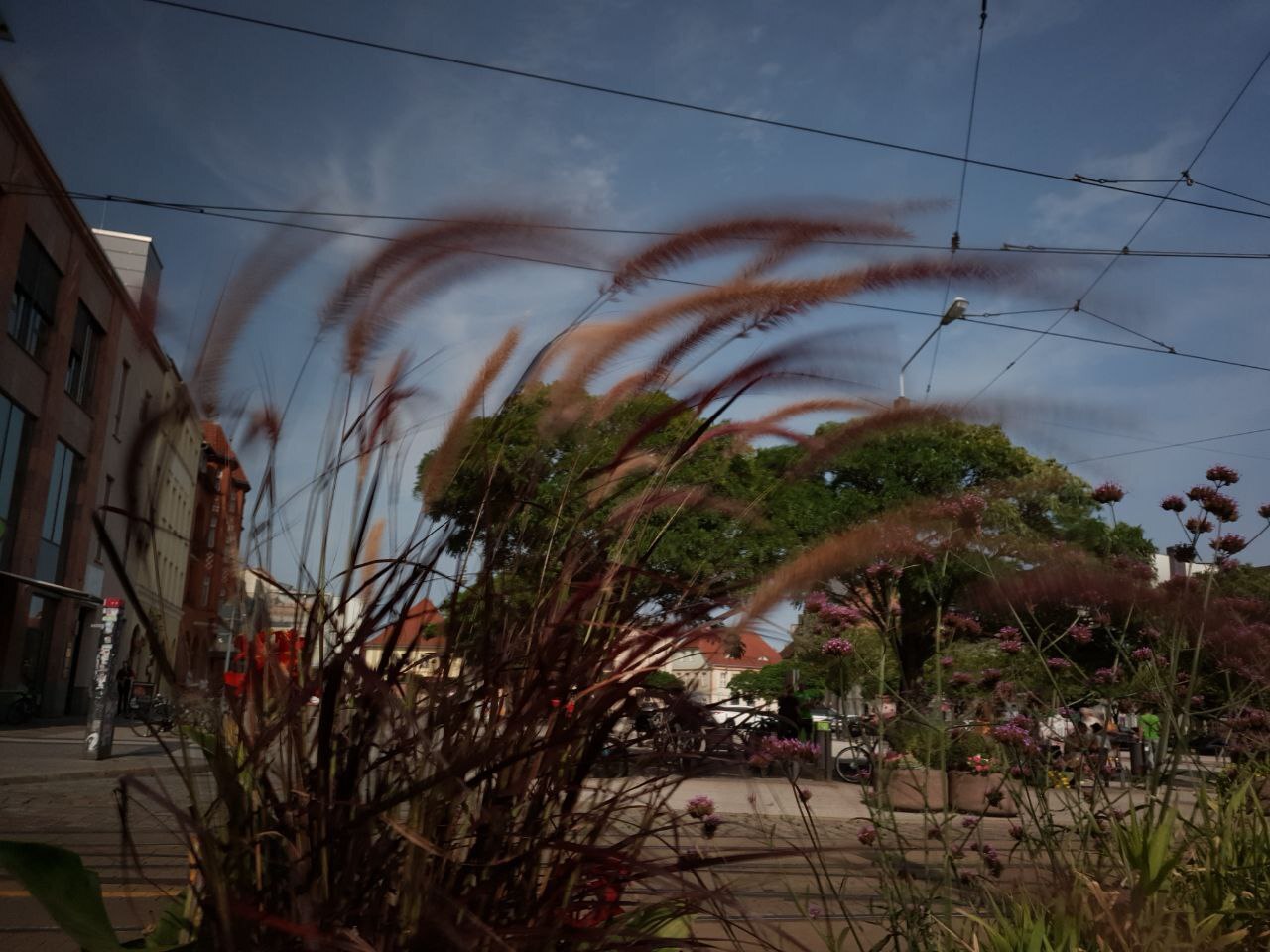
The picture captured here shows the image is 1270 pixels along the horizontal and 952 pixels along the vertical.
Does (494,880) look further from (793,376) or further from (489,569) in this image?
(793,376)

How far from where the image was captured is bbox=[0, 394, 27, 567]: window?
66.6ft

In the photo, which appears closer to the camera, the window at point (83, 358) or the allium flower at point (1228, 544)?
the allium flower at point (1228, 544)

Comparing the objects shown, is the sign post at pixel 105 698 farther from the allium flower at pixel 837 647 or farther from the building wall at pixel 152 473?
the building wall at pixel 152 473

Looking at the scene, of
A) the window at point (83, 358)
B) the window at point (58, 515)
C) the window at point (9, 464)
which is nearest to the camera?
the window at point (9, 464)

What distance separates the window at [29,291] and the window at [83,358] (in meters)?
0.98

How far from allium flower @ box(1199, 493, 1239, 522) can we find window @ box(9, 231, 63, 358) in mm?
19072

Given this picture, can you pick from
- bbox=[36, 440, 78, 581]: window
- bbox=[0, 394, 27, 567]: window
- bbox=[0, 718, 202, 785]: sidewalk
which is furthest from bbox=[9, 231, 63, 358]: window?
bbox=[0, 718, 202, 785]: sidewalk

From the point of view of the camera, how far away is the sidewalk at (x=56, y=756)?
10336 millimetres

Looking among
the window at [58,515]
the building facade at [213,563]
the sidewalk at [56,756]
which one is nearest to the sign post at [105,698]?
the sidewalk at [56,756]

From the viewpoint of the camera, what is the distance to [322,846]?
3.72 ft

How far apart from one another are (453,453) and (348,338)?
22 cm

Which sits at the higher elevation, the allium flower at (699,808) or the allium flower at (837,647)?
the allium flower at (837,647)

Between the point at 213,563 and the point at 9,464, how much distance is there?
22544 mm

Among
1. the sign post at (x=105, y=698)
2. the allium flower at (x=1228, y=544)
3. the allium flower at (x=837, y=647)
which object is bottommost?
the sign post at (x=105, y=698)
